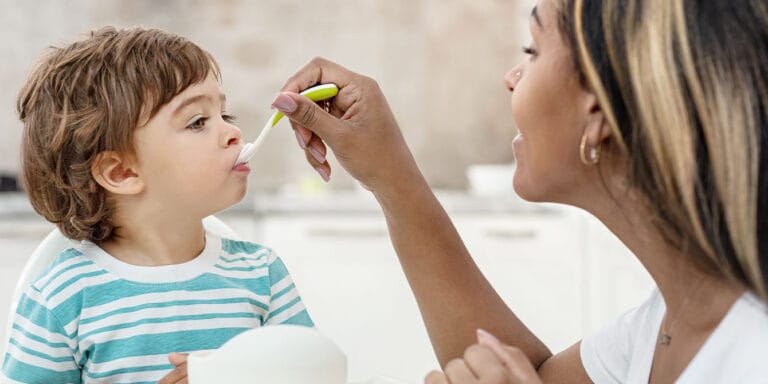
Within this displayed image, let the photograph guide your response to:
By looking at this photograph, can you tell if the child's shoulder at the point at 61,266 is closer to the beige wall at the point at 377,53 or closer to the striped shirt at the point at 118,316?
the striped shirt at the point at 118,316

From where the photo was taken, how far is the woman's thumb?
1260mm

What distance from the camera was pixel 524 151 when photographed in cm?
108

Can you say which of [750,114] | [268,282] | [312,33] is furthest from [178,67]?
[312,33]

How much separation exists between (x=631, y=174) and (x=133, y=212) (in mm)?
730

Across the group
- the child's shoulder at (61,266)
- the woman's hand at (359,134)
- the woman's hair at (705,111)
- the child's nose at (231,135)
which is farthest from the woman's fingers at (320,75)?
the woman's hair at (705,111)

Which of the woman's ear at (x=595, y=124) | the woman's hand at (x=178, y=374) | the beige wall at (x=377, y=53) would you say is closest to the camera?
the woman's ear at (x=595, y=124)

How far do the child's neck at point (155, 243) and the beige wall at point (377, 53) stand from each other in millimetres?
2656

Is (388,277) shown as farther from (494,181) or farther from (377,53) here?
(377,53)

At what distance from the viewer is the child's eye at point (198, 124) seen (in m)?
1.33

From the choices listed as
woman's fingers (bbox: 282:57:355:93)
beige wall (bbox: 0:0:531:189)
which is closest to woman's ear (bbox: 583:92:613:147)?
woman's fingers (bbox: 282:57:355:93)

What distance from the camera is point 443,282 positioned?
1.36 meters

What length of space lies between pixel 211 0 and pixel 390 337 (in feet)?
5.38

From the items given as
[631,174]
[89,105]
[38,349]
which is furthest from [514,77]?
[38,349]

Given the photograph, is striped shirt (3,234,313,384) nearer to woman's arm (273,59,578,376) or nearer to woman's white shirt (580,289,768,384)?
woman's arm (273,59,578,376)
